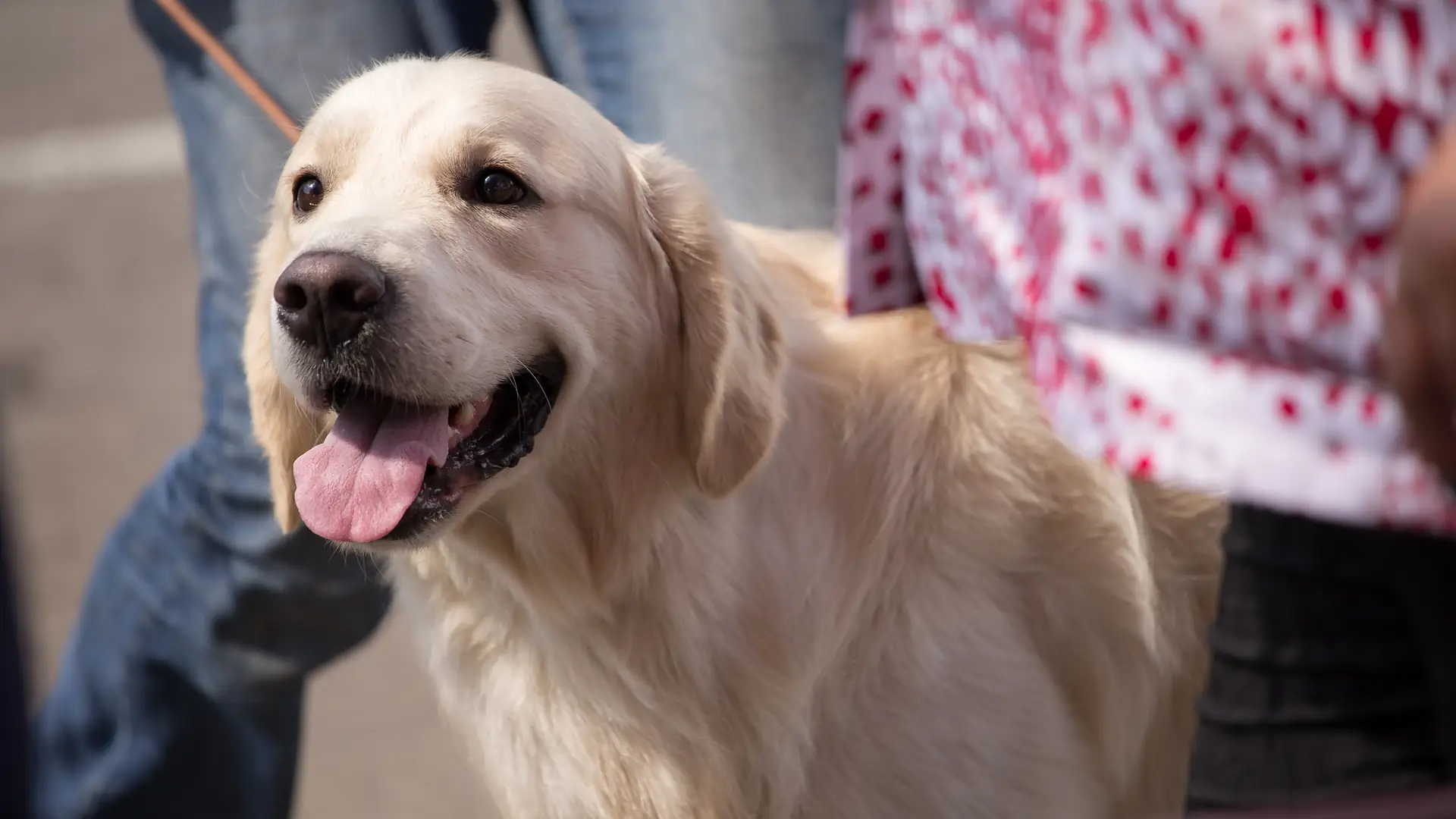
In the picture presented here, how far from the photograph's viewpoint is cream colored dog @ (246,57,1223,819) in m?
1.94

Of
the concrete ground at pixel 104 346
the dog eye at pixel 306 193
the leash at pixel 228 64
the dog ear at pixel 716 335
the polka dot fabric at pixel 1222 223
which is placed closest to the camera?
the polka dot fabric at pixel 1222 223

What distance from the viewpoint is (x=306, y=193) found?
2.06 m

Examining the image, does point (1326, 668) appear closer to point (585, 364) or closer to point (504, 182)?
point (585, 364)

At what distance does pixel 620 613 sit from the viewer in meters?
2.05

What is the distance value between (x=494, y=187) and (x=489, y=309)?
184mm

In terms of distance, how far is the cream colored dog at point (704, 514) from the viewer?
1943mm

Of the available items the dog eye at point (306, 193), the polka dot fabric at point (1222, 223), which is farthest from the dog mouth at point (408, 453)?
the polka dot fabric at point (1222, 223)

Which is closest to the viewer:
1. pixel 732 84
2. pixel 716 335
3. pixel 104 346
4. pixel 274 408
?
pixel 716 335

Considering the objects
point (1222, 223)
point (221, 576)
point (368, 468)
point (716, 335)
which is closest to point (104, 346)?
point (221, 576)

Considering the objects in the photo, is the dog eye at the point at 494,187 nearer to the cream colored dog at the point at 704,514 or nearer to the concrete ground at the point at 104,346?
the cream colored dog at the point at 704,514

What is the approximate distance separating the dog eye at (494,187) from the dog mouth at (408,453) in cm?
22

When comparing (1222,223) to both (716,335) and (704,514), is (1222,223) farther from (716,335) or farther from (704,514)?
(704,514)

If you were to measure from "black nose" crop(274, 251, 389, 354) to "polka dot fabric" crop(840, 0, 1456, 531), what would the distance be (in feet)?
2.50

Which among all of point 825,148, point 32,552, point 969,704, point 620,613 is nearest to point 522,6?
point 825,148
